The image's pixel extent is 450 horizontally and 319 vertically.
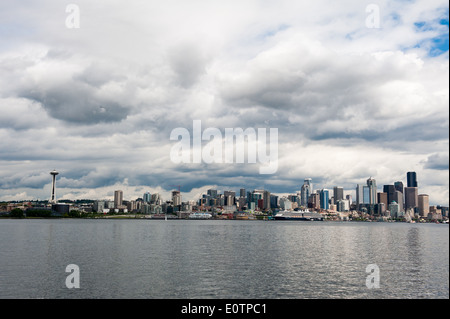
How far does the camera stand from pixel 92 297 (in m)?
49.3
